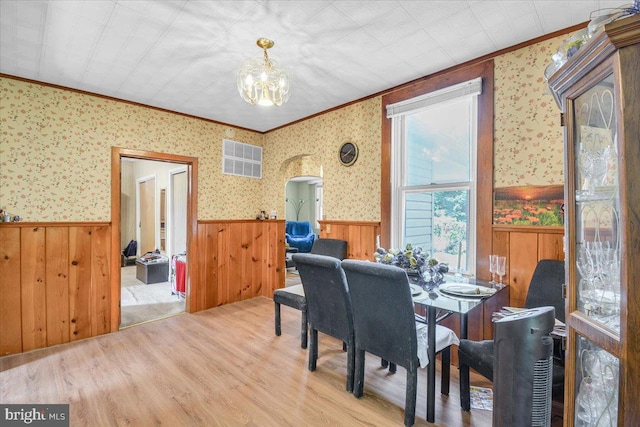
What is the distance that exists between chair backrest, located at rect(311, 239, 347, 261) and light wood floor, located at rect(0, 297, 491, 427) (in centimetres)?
95

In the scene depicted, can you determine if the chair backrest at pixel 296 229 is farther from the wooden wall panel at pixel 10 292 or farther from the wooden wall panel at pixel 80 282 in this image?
the wooden wall panel at pixel 10 292

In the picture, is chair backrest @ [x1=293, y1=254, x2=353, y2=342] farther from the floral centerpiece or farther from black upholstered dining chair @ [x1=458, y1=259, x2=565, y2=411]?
black upholstered dining chair @ [x1=458, y1=259, x2=565, y2=411]

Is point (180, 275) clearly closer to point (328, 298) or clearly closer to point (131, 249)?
point (328, 298)

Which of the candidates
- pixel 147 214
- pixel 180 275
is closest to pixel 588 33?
pixel 180 275

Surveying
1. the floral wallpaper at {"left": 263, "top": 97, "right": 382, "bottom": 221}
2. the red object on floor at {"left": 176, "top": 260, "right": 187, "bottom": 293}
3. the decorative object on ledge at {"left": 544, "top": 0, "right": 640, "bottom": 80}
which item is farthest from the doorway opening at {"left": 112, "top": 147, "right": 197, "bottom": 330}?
the decorative object on ledge at {"left": 544, "top": 0, "right": 640, "bottom": 80}

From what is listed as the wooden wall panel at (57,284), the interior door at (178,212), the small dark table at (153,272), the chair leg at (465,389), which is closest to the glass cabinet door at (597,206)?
the chair leg at (465,389)

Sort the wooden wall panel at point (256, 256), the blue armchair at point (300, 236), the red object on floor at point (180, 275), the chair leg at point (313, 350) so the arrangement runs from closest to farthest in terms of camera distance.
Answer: the chair leg at point (313, 350) → the red object on floor at point (180, 275) → the wooden wall panel at point (256, 256) → the blue armchair at point (300, 236)

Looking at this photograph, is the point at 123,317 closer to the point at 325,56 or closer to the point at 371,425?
the point at 371,425

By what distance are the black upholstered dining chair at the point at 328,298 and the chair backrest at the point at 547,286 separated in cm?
132

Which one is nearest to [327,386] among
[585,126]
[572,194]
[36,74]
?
[572,194]

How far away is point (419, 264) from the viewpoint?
8.05ft

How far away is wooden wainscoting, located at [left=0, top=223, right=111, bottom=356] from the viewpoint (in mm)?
2717

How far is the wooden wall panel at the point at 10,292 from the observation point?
2682 millimetres

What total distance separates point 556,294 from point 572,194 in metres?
1.24
